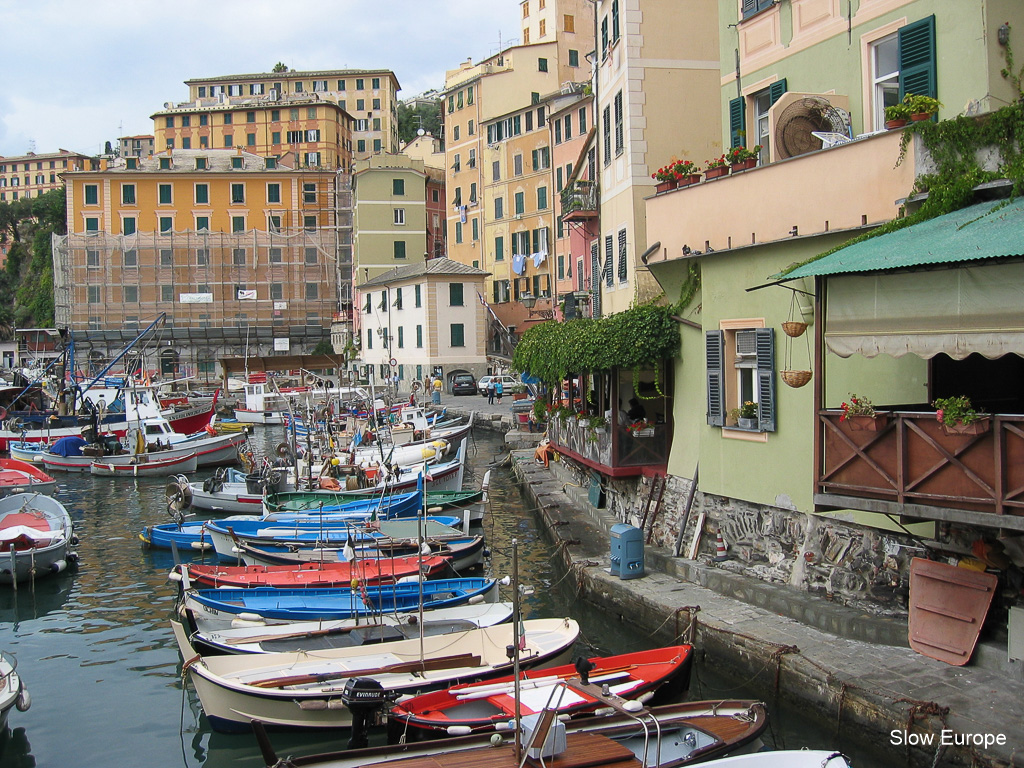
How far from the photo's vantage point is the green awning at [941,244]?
9.70m

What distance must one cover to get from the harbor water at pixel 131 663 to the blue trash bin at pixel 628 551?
1.00m

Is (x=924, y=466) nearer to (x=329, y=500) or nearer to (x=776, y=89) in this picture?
(x=776, y=89)

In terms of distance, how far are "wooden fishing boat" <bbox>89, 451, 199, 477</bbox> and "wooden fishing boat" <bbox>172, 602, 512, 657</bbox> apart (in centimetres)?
2699

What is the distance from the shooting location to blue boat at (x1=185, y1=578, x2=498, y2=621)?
16797mm

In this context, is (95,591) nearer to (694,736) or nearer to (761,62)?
(694,736)

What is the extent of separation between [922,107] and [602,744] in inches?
356

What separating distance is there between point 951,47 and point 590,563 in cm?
1104

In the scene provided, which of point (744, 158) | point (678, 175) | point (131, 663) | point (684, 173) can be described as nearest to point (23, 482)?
point (131, 663)

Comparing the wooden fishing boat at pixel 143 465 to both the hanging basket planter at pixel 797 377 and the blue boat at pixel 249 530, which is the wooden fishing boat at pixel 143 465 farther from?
the hanging basket planter at pixel 797 377

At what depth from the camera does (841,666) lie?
39.3 ft

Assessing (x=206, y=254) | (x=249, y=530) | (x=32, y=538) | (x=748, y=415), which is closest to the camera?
(x=748, y=415)

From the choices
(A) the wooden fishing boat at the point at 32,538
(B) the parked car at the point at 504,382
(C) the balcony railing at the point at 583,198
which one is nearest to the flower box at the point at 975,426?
(C) the balcony railing at the point at 583,198

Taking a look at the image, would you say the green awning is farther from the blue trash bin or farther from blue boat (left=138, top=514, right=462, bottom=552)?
blue boat (left=138, top=514, right=462, bottom=552)

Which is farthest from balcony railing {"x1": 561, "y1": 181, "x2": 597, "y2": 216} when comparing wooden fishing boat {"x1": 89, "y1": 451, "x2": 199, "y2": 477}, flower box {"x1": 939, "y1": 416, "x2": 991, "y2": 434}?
wooden fishing boat {"x1": 89, "y1": 451, "x2": 199, "y2": 477}
